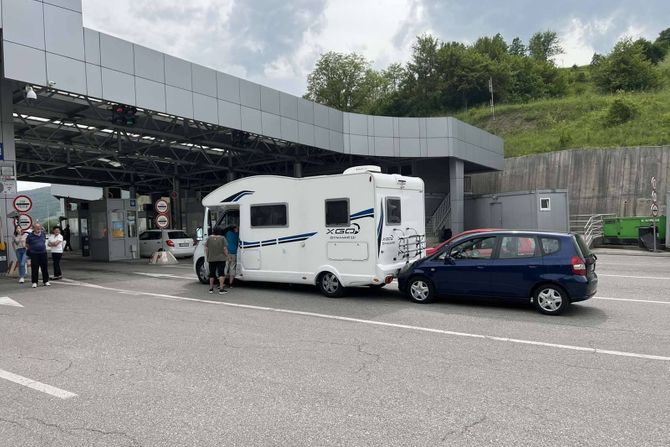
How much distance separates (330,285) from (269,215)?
2287 mm

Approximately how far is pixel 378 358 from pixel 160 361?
261cm

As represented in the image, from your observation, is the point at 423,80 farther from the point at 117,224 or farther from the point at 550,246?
the point at 550,246

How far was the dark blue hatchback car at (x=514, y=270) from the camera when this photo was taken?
26.9 feet

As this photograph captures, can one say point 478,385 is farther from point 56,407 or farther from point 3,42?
point 3,42

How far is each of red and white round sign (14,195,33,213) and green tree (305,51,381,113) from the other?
60.6 metres

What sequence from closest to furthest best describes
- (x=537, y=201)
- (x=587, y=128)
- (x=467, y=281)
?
(x=467, y=281) → (x=537, y=201) → (x=587, y=128)

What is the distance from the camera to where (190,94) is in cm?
1789

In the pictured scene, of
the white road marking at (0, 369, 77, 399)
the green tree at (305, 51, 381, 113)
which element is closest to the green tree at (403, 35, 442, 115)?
the green tree at (305, 51, 381, 113)

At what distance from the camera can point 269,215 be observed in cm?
1147

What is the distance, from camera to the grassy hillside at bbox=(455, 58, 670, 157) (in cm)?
3425

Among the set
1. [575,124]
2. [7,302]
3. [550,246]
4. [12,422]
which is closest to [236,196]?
[7,302]

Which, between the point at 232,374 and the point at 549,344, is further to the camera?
the point at 549,344

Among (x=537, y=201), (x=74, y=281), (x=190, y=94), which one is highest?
(x=190, y=94)

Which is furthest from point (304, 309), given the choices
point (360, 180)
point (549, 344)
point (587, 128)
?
point (587, 128)
